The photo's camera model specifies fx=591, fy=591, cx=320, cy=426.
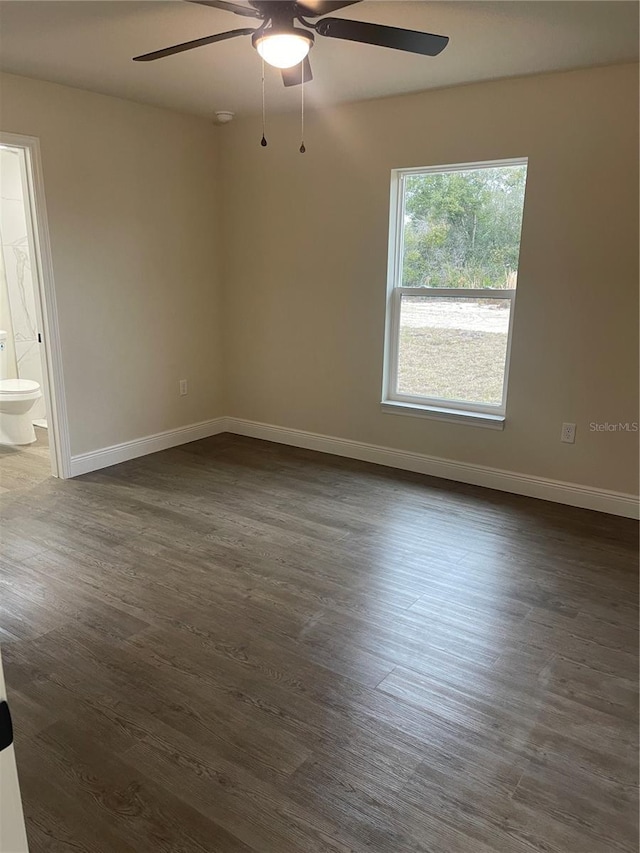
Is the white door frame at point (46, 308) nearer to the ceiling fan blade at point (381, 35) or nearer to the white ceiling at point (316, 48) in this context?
the white ceiling at point (316, 48)

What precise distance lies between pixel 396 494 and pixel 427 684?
1.82m

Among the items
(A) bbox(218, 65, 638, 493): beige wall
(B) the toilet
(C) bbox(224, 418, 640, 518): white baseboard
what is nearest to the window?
(A) bbox(218, 65, 638, 493): beige wall

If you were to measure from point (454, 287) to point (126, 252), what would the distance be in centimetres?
229

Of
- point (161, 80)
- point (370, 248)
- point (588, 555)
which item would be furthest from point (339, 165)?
point (588, 555)

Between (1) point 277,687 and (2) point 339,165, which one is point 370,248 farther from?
(1) point 277,687

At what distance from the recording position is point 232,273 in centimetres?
489

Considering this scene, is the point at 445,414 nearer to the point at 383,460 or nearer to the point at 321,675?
the point at 383,460

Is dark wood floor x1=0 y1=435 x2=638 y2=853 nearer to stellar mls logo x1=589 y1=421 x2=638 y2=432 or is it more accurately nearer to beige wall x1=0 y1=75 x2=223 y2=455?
stellar mls logo x1=589 y1=421 x2=638 y2=432

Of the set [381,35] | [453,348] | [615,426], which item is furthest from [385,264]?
[381,35]

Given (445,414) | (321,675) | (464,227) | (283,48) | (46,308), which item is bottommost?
(321,675)

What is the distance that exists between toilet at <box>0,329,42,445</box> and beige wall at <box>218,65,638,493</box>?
5.29 feet

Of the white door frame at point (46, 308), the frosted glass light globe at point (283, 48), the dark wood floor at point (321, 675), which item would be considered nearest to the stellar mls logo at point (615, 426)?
the dark wood floor at point (321, 675)

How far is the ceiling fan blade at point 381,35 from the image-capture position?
2128mm

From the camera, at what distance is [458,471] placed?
4070mm
